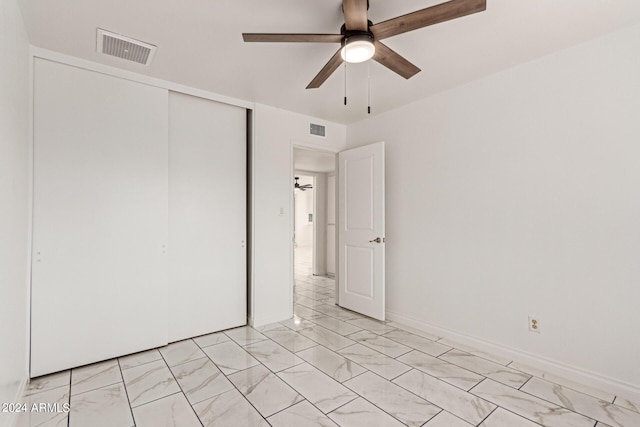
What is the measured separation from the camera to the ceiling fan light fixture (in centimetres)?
184

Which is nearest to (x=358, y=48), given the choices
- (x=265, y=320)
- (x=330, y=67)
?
(x=330, y=67)

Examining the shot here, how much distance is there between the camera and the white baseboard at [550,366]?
7.20ft

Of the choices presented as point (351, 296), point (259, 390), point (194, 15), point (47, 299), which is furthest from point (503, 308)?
point (47, 299)

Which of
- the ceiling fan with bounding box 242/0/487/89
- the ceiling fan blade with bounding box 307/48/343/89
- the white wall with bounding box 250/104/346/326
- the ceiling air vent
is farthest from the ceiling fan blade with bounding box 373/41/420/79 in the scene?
the white wall with bounding box 250/104/346/326

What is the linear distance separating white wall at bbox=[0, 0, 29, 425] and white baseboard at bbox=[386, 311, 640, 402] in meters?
3.42

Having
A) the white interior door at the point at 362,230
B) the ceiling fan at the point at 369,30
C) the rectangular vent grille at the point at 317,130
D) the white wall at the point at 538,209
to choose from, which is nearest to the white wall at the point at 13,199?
the ceiling fan at the point at 369,30

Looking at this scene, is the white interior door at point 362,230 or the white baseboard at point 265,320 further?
the white interior door at point 362,230

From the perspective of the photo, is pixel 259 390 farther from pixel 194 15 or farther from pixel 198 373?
pixel 194 15

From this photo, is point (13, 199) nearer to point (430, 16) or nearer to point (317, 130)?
point (430, 16)

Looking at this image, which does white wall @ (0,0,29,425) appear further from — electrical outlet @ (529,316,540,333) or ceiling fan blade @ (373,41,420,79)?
electrical outlet @ (529,316,540,333)

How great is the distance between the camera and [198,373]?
8.30 feet

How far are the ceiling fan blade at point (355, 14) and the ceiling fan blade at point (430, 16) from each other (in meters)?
0.08

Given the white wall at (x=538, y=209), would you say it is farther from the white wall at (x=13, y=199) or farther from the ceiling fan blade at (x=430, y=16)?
the white wall at (x=13, y=199)

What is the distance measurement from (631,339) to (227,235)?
3562 millimetres
